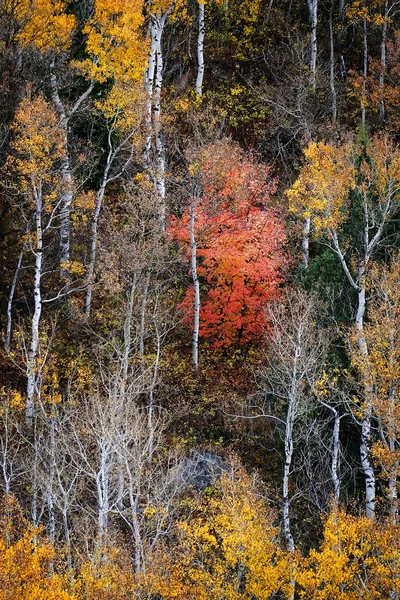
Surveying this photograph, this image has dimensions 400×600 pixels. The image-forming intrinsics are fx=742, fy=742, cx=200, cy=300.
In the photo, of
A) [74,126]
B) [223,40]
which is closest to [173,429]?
[74,126]

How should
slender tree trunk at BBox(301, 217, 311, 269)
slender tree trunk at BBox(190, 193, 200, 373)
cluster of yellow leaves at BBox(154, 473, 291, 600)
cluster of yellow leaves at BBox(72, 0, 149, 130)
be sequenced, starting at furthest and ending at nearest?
cluster of yellow leaves at BBox(72, 0, 149, 130) < slender tree trunk at BBox(301, 217, 311, 269) < slender tree trunk at BBox(190, 193, 200, 373) < cluster of yellow leaves at BBox(154, 473, 291, 600)

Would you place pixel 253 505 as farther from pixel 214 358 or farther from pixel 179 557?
pixel 214 358

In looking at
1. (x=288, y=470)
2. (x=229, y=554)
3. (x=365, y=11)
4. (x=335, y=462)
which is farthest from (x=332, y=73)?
(x=229, y=554)

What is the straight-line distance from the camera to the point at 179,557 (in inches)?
814

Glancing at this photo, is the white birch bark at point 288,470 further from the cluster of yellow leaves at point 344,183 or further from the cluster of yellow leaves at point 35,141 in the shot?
the cluster of yellow leaves at point 35,141

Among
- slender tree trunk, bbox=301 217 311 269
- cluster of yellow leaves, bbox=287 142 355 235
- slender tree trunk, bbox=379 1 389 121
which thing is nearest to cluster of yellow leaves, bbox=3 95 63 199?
cluster of yellow leaves, bbox=287 142 355 235

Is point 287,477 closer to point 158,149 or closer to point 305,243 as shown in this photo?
point 305,243

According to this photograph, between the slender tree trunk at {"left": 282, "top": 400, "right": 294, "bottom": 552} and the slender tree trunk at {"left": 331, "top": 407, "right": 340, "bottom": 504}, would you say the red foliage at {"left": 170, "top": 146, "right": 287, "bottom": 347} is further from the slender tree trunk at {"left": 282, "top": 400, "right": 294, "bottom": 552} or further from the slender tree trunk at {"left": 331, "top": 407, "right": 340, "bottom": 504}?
the slender tree trunk at {"left": 282, "top": 400, "right": 294, "bottom": 552}

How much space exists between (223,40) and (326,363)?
26.5 m

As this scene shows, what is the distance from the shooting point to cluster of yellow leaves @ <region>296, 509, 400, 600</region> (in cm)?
1703

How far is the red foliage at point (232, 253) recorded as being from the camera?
2712cm

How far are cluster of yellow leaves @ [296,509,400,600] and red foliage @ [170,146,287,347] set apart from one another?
9.73 metres

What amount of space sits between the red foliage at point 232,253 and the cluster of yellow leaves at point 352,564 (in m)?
9.73

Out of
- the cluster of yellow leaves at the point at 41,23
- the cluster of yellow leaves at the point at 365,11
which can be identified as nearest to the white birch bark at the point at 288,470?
the cluster of yellow leaves at the point at 41,23
